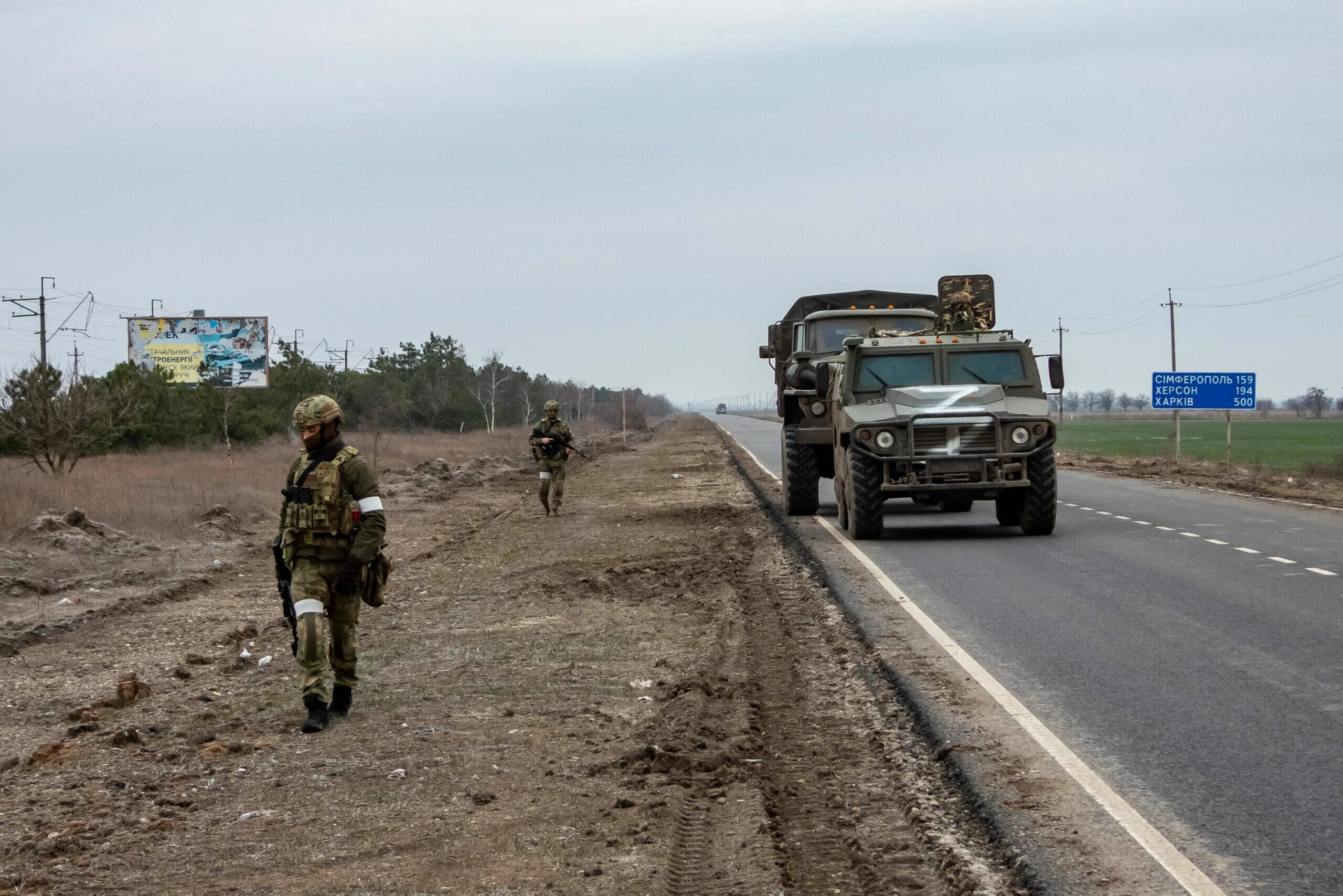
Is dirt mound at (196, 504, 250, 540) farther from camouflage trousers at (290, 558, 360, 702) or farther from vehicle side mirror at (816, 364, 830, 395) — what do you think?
camouflage trousers at (290, 558, 360, 702)

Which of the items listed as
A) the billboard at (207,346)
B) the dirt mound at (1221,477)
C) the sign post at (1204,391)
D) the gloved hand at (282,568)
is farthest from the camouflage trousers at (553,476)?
the billboard at (207,346)

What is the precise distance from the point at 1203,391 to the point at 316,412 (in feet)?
98.2

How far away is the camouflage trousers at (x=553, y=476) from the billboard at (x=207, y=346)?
30468 mm

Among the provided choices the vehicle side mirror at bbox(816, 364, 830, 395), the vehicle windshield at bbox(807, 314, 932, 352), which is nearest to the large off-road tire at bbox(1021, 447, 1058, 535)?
the vehicle side mirror at bbox(816, 364, 830, 395)

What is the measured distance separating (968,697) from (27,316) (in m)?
50.8

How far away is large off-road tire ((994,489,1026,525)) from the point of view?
55.0 feet

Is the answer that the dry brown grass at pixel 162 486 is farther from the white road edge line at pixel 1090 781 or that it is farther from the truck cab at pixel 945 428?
the white road edge line at pixel 1090 781

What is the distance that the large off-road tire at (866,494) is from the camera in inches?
628

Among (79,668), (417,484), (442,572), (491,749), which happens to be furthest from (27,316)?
(491,749)

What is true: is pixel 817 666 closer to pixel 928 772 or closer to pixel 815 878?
pixel 928 772

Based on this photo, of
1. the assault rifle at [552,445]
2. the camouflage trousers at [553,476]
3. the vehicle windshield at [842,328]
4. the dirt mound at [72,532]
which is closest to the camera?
the dirt mound at [72,532]

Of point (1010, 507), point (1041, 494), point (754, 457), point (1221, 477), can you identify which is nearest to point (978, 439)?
point (1041, 494)

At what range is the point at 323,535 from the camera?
24.0 ft

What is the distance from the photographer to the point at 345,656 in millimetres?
7531
